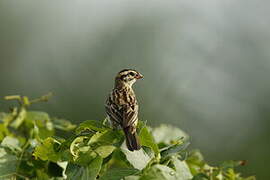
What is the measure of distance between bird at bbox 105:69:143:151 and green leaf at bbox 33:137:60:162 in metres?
0.33

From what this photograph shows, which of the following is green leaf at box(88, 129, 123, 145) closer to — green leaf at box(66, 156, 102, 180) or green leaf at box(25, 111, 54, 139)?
green leaf at box(66, 156, 102, 180)

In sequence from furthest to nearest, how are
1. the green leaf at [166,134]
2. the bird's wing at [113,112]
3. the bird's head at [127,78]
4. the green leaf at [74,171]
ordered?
1. the bird's head at [127,78]
2. the green leaf at [166,134]
3. the bird's wing at [113,112]
4. the green leaf at [74,171]

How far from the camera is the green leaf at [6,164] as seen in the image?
2678mm

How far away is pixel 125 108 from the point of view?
4.01 metres

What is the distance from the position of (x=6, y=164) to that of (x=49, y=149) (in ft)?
1.09

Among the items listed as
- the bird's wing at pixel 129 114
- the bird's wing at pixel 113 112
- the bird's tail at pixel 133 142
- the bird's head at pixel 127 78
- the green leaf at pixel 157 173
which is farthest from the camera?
the bird's head at pixel 127 78

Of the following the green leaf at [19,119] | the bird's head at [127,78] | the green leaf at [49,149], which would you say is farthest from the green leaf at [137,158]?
the bird's head at [127,78]

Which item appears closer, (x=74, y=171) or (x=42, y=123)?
(x=74, y=171)

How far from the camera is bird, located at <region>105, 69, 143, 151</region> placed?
2502 mm

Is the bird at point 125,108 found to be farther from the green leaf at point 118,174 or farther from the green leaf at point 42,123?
the green leaf at point 42,123

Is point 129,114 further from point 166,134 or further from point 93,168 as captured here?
point 93,168

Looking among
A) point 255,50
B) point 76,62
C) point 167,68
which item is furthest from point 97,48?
point 255,50

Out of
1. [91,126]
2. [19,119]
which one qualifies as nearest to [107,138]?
[91,126]

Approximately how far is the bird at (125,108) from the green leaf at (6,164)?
54 centimetres
